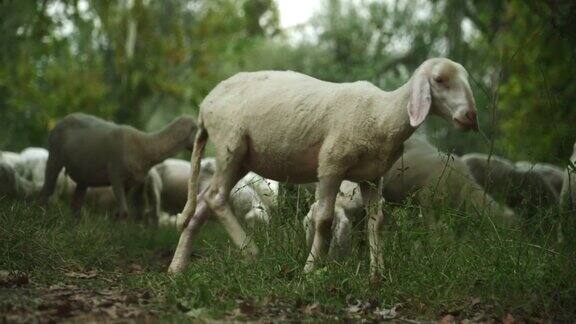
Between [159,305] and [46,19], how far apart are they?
24.2 feet

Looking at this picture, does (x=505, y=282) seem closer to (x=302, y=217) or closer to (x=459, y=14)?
(x=302, y=217)

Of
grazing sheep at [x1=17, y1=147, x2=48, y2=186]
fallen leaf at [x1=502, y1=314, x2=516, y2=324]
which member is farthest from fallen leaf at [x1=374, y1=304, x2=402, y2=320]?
grazing sheep at [x1=17, y1=147, x2=48, y2=186]

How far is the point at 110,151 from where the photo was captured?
10.5 metres

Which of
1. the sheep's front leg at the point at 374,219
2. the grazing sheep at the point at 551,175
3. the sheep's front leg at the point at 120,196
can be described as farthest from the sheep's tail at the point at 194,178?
the grazing sheep at the point at 551,175

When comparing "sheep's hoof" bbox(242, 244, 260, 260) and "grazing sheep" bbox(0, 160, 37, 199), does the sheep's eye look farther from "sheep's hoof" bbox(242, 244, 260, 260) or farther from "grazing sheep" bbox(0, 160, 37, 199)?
"grazing sheep" bbox(0, 160, 37, 199)

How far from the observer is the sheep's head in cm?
596

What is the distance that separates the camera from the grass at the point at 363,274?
17.7 feet

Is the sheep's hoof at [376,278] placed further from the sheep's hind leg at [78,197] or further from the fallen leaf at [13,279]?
the sheep's hind leg at [78,197]

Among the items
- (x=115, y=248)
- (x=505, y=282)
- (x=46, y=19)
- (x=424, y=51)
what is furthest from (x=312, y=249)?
(x=424, y=51)

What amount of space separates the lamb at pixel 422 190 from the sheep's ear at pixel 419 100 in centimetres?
71

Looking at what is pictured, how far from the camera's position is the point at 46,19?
1159cm

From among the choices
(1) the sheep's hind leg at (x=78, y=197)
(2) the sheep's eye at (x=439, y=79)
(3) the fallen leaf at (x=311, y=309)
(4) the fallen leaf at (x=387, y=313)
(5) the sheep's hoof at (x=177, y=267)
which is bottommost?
(1) the sheep's hind leg at (x=78, y=197)

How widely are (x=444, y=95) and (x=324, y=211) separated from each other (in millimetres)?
1200

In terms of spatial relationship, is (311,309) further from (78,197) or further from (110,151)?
(78,197)
